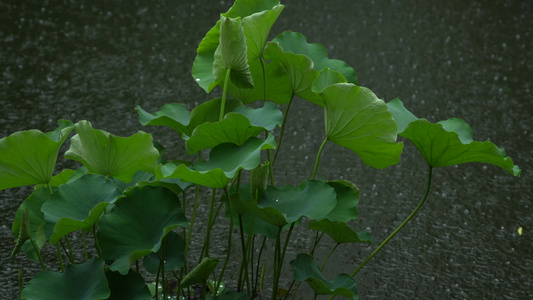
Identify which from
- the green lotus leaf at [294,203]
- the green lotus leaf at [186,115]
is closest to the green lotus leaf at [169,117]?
the green lotus leaf at [186,115]

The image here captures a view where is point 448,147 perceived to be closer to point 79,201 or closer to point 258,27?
point 258,27

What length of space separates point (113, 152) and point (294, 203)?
28cm

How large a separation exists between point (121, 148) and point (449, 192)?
1069mm

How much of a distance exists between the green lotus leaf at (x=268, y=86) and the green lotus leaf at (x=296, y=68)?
4 centimetres

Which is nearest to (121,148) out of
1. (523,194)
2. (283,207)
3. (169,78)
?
(283,207)

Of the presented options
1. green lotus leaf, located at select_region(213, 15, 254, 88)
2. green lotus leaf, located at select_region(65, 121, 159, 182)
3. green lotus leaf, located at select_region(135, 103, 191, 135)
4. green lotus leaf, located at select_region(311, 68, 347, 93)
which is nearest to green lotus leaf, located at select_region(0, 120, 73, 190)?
green lotus leaf, located at select_region(65, 121, 159, 182)

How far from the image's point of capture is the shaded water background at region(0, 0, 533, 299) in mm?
1547

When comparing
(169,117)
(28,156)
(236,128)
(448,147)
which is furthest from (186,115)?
(448,147)

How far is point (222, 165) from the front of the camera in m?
1.00

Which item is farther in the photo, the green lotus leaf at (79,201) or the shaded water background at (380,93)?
the shaded water background at (380,93)

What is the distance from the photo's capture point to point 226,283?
4.60 ft

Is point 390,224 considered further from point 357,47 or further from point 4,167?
point 357,47

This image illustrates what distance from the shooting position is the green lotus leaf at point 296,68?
1.08 meters

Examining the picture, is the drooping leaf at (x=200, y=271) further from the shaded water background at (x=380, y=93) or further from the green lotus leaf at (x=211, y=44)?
the shaded water background at (x=380, y=93)
